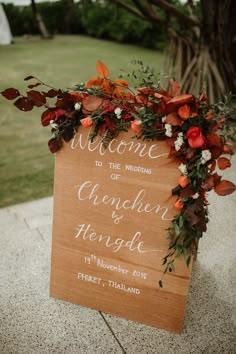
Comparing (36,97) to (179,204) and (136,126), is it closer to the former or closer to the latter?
(136,126)

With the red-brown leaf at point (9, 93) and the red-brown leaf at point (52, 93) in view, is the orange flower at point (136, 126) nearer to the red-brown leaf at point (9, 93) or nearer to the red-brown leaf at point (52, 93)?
the red-brown leaf at point (52, 93)

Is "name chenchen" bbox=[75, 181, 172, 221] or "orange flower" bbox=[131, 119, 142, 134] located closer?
"orange flower" bbox=[131, 119, 142, 134]

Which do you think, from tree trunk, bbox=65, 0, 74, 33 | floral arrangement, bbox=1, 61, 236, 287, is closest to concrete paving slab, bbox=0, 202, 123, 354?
floral arrangement, bbox=1, 61, 236, 287

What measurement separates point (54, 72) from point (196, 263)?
20.7 ft

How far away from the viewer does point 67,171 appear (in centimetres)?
127

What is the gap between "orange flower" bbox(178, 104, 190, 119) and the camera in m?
1.01

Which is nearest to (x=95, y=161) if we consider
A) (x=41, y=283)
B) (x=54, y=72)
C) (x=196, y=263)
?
(x=41, y=283)

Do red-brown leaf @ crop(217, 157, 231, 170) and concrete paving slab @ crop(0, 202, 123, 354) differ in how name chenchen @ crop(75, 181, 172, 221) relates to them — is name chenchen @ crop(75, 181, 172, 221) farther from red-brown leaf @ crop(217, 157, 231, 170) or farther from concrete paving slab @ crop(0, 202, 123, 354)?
concrete paving slab @ crop(0, 202, 123, 354)

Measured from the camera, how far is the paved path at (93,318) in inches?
50.1

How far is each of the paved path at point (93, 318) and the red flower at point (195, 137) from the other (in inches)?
31.4

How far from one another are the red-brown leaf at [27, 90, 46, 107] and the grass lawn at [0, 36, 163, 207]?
1483 millimetres

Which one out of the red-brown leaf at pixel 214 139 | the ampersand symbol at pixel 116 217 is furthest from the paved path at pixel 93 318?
the red-brown leaf at pixel 214 139

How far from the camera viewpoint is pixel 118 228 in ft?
4.16

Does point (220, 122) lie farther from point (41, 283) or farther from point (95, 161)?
point (41, 283)
